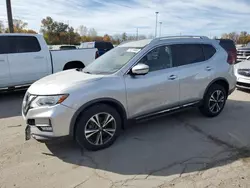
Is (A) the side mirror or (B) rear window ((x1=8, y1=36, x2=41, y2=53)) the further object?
(B) rear window ((x1=8, y1=36, x2=41, y2=53))

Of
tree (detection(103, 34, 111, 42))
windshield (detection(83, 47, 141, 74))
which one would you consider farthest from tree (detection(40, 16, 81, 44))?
windshield (detection(83, 47, 141, 74))

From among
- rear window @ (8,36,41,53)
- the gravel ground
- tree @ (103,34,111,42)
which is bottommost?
the gravel ground

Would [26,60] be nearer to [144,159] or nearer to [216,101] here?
[144,159]

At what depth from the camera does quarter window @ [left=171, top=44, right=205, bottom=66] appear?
4316 millimetres

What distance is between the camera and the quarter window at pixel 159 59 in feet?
12.9

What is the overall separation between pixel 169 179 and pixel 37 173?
1739 millimetres

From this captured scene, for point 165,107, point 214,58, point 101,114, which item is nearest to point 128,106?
point 101,114

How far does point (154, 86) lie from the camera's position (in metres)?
3.87

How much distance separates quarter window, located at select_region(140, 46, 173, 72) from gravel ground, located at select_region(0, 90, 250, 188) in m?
1.23

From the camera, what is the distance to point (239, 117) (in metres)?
4.98

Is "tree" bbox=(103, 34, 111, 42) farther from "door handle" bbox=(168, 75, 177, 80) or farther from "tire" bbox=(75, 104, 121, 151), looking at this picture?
"tire" bbox=(75, 104, 121, 151)

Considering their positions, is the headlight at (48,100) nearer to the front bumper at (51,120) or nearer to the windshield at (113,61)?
the front bumper at (51,120)

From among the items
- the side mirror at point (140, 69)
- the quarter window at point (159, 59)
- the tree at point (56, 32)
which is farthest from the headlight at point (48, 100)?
the tree at point (56, 32)

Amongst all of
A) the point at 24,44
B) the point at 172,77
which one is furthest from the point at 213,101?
the point at 24,44
